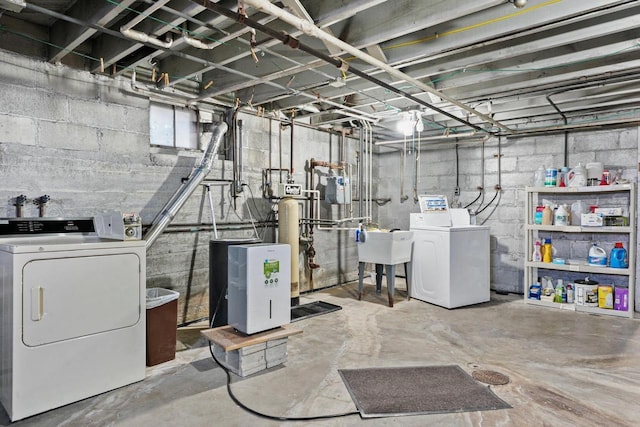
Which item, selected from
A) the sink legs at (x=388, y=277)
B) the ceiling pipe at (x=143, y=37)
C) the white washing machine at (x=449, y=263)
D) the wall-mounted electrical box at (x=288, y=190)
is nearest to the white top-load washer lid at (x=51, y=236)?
the ceiling pipe at (x=143, y=37)

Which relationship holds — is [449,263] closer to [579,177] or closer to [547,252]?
[547,252]

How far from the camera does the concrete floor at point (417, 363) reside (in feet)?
7.13

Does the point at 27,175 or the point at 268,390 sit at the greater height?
the point at 27,175

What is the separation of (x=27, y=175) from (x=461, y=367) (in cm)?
357

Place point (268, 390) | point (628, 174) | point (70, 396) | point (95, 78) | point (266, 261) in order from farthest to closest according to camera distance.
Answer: point (628, 174)
point (95, 78)
point (266, 261)
point (268, 390)
point (70, 396)

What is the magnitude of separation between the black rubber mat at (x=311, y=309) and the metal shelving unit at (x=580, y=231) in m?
2.50

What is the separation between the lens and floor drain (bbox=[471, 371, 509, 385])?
103 inches

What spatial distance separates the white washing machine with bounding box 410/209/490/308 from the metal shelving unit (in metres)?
0.58

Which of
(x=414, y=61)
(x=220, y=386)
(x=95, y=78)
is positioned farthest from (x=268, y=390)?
(x=95, y=78)

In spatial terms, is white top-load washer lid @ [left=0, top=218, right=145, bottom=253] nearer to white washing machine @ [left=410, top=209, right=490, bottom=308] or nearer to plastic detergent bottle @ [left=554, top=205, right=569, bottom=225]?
white washing machine @ [left=410, top=209, right=490, bottom=308]

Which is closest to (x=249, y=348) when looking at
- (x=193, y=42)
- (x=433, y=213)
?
(x=193, y=42)

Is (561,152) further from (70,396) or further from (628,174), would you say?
(70,396)

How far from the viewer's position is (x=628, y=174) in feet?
14.5

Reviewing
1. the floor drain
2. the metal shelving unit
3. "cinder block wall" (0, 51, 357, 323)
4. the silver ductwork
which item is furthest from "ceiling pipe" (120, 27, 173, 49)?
the metal shelving unit
